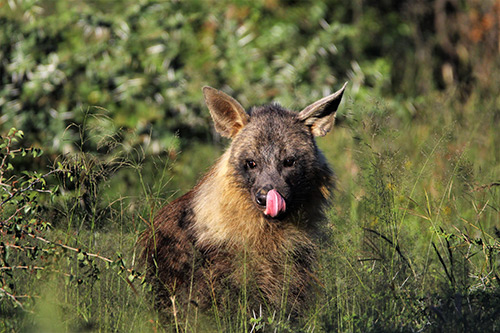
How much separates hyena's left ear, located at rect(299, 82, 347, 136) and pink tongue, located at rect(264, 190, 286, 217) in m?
0.78

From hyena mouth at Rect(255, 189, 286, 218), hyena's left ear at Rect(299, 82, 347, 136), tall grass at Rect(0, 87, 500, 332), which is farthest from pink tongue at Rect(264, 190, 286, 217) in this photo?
hyena's left ear at Rect(299, 82, 347, 136)

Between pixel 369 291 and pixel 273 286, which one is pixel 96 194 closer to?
pixel 273 286

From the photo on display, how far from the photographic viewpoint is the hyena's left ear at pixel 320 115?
174 inches

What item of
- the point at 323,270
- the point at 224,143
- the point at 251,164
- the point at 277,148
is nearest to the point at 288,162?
the point at 277,148

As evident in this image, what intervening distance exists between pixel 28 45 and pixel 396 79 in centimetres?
670

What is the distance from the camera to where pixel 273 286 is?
4152 mm

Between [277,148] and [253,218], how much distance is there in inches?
20.1

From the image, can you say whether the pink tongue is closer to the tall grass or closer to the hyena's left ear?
the tall grass

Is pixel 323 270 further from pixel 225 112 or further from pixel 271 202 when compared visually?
pixel 225 112

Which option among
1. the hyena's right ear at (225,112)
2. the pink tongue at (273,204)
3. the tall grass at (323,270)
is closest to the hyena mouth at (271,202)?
the pink tongue at (273,204)

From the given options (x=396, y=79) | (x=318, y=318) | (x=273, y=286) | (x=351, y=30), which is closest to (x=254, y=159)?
(x=273, y=286)

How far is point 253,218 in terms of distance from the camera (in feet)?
14.1

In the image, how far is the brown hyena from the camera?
4043mm

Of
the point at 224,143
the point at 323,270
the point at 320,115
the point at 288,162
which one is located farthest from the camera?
the point at 224,143
